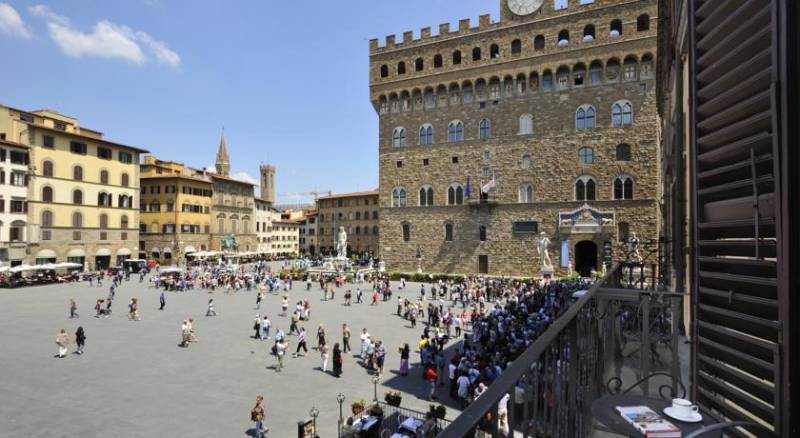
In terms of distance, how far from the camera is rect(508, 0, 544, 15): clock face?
36.2 metres

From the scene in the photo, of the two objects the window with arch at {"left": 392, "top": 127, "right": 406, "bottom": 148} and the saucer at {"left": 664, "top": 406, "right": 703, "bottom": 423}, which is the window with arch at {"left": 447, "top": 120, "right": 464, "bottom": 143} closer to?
the window with arch at {"left": 392, "top": 127, "right": 406, "bottom": 148}

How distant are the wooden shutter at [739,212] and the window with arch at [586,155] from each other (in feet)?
113

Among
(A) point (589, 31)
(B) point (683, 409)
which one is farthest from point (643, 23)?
(B) point (683, 409)

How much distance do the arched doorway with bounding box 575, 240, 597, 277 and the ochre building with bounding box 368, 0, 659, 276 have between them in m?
0.11

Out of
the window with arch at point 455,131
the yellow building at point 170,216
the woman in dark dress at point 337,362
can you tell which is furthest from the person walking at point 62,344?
the yellow building at point 170,216

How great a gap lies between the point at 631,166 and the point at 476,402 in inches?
1420

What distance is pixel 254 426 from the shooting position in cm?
1014

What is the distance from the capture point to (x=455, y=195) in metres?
39.6

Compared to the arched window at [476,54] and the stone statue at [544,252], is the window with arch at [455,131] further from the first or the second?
the stone statue at [544,252]

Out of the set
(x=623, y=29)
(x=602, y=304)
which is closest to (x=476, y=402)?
(x=602, y=304)

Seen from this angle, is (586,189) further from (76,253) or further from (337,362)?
(76,253)

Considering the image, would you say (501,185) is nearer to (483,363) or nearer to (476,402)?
(483,363)

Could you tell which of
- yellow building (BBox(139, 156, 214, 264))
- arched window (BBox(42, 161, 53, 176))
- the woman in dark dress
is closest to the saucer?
the woman in dark dress

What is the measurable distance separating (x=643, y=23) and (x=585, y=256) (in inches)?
691
